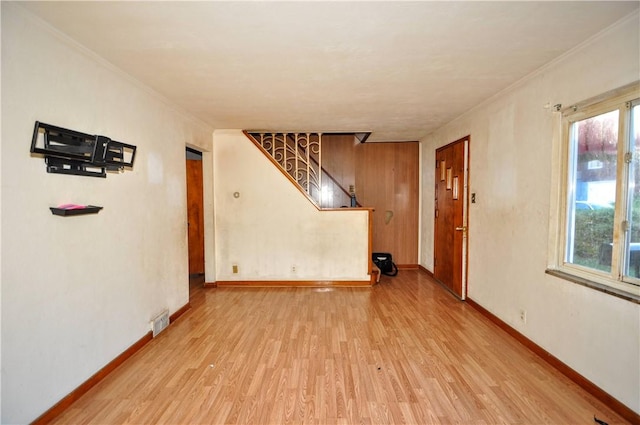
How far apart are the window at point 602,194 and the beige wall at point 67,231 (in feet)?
11.9

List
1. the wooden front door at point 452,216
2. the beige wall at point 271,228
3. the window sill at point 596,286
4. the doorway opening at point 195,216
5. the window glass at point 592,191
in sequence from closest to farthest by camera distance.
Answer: the window sill at point 596,286, the window glass at point 592,191, the wooden front door at point 452,216, the beige wall at point 271,228, the doorway opening at point 195,216

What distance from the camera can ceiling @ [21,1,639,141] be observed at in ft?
5.35

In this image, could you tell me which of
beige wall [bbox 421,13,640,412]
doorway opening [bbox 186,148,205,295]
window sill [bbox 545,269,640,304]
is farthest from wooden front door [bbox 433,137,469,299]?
doorway opening [bbox 186,148,205,295]

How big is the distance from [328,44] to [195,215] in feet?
13.1

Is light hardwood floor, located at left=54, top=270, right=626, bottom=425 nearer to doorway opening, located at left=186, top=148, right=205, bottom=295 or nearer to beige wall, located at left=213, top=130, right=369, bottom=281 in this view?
beige wall, located at left=213, top=130, right=369, bottom=281

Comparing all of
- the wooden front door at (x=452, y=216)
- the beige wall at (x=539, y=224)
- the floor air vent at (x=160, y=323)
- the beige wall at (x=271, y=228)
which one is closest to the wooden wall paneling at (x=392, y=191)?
the wooden front door at (x=452, y=216)

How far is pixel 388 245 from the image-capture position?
5.71m

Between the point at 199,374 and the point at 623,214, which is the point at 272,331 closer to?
the point at 199,374

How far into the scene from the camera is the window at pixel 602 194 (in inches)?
72.9

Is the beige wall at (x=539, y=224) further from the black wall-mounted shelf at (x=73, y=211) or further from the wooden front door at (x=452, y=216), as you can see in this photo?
the black wall-mounted shelf at (x=73, y=211)

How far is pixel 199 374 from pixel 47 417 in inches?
35.3

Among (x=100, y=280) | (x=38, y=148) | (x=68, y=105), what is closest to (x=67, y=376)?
(x=100, y=280)

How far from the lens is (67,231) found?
6.36 feet

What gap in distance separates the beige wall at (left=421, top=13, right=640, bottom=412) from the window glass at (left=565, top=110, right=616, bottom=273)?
0.17m
